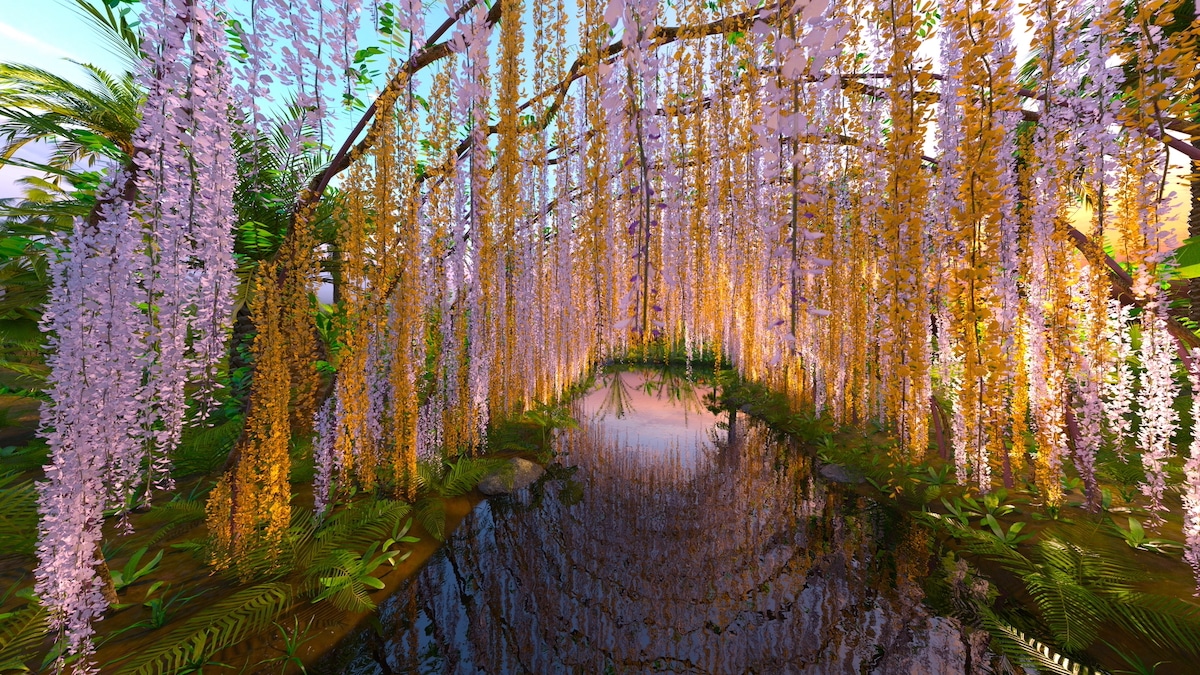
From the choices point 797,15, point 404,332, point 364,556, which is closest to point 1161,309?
point 797,15

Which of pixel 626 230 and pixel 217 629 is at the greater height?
pixel 626 230

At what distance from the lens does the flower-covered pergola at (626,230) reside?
1.99 metres

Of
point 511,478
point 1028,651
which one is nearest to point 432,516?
point 511,478

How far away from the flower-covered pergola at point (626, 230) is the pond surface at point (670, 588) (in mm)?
1084

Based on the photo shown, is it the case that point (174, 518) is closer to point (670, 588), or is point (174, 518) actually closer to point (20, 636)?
point (20, 636)

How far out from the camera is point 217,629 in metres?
2.34

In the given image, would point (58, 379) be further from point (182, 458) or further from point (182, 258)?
point (182, 458)

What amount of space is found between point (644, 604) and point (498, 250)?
3343 mm

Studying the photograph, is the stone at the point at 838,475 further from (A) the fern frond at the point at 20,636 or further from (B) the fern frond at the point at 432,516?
(A) the fern frond at the point at 20,636

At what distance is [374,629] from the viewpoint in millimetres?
2627

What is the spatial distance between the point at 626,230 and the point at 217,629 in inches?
135

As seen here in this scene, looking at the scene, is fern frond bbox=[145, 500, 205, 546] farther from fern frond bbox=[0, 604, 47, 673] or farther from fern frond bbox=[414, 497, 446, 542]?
fern frond bbox=[414, 497, 446, 542]

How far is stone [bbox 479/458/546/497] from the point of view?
462cm

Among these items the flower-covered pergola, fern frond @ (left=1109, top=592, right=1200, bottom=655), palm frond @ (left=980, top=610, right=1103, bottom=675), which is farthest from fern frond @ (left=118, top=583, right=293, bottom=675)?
fern frond @ (left=1109, top=592, right=1200, bottom=655)
